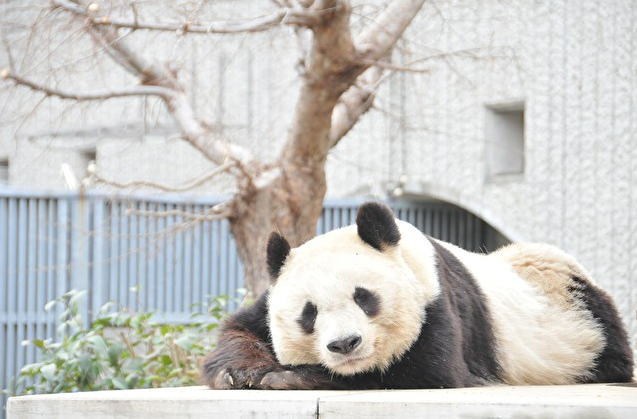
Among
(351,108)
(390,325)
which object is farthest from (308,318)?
(351,108)

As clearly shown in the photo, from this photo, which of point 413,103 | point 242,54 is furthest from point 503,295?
point 242,54

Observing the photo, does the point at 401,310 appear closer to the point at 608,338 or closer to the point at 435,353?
the point at 435,353

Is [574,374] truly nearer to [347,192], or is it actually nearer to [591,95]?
[591,95]

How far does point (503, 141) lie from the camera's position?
30.0 feet

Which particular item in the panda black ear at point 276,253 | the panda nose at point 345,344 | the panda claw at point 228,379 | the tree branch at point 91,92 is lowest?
the panda claw at point 228,379

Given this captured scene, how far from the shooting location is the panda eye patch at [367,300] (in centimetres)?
321

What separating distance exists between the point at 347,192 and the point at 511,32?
2518 millimetres

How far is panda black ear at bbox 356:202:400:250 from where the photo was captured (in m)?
3.35

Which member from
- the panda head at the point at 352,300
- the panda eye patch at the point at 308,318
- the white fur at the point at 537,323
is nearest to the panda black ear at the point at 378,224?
the panda head at the point at 352,300

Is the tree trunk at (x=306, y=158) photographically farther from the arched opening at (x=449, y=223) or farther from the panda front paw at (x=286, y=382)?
the arched opening at (x=449, y=223)

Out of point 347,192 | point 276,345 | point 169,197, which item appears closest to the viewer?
point 276,345

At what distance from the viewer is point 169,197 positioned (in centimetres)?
790

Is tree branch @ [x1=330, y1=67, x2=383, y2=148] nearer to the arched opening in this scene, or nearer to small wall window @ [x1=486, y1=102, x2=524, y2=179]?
small wall window @ [x1=486, y1=102, x2=524, y2=179]

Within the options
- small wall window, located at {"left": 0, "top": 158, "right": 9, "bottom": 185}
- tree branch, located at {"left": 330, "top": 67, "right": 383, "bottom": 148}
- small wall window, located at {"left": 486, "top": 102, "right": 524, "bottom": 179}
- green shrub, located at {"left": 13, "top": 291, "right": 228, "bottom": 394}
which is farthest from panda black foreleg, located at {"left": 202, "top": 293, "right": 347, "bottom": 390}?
small wall window, located at {"left": 0, "top": 158, "right": 9, "bottom": 185}
